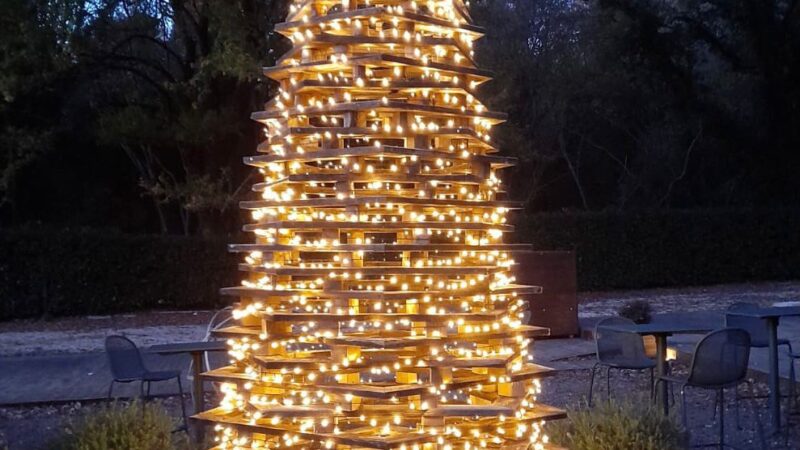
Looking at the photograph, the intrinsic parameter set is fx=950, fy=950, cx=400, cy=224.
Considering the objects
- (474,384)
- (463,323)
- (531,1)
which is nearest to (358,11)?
(463,323)

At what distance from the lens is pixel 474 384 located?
4.25m

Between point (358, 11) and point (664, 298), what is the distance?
15.7 m

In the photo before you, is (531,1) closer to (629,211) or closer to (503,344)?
(629,211)

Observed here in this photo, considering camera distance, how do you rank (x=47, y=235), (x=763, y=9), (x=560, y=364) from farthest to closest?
(x=763, y=9)
(x=47, y=235)
(x=560, y=364)

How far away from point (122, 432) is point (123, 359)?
2.32m

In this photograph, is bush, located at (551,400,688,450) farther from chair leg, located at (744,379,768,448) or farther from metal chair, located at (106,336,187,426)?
metal chair, located at (106,336,187,426)

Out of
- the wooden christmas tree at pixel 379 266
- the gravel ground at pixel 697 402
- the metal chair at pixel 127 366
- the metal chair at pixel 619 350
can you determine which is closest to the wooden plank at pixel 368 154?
the wooden christmas tree at pixel 379 266

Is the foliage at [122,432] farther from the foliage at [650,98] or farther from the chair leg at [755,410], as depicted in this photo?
the foliage at [650,98]

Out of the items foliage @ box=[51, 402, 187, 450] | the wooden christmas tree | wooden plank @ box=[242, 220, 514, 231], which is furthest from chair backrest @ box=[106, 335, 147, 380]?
wooden plank @ box=[242, 220, 514, 231]

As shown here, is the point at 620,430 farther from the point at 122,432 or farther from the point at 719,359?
the point at 122,432

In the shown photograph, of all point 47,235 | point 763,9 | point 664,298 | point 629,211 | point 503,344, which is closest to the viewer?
point 503,344

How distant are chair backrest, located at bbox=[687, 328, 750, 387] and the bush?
3.04ft

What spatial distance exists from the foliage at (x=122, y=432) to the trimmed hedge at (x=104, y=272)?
11642 millimetres

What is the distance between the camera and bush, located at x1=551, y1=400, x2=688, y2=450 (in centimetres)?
520
